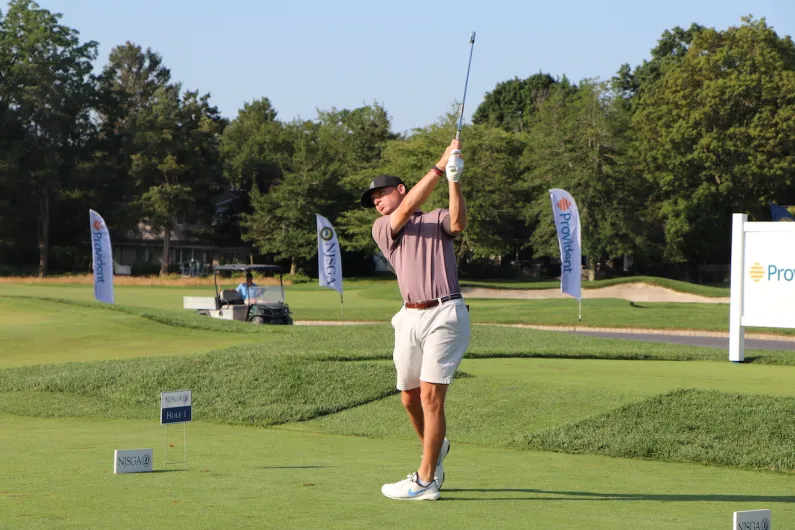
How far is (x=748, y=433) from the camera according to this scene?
9.98m

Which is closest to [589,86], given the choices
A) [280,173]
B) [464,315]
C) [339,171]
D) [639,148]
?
[639,148]

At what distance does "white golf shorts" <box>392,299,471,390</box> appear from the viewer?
6742 millimetres

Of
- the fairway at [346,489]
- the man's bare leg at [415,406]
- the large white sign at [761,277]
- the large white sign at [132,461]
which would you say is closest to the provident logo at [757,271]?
the large white sign at [761,277]

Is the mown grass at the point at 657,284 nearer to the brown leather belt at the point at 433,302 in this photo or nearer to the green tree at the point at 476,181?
the green tree at the point at 476,181

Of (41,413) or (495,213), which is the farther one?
(495,213)

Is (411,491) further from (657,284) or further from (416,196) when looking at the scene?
(657,284)

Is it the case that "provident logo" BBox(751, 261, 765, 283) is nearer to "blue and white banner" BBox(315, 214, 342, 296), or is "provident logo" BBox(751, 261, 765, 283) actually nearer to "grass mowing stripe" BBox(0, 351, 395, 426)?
"grass mowing stripe" BBox(0, 351, 395, 426)

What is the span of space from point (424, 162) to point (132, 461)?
6260 cm

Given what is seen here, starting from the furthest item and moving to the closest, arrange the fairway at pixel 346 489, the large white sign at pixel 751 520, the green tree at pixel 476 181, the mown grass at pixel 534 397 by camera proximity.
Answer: the green tree at pixel 476 181 < the mown grass at pixel 534 397 < the fairway at pixel 346 489 < the large white sign at pixel 751 520

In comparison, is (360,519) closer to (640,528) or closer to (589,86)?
(640,528)

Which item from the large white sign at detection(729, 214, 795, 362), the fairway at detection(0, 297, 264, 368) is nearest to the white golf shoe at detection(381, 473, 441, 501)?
the large white sign at detection(729, 214, 795, 362)

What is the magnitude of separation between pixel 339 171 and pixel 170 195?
12833 mm

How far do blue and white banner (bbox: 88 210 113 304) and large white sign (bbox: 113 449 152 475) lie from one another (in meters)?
23.5

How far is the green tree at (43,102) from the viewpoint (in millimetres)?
76188
